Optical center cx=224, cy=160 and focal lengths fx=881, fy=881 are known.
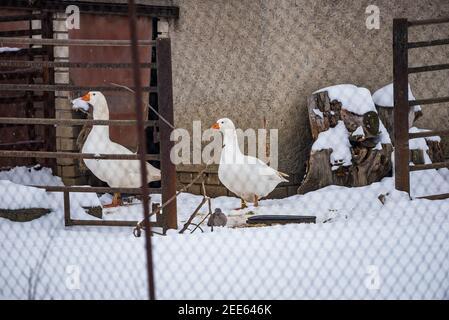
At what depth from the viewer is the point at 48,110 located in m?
9.94

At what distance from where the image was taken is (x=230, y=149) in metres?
8.66

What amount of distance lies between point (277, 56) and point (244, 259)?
169 inches

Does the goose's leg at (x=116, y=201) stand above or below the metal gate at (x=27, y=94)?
below

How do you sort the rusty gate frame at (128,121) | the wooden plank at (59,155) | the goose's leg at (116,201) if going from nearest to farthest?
the rusty gate frame at (128,121) < the wooden plank at (59,155) < the goose's leg at (116,201)

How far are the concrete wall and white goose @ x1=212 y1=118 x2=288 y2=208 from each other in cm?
116

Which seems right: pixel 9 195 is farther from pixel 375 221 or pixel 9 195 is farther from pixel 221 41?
pixel 221 41

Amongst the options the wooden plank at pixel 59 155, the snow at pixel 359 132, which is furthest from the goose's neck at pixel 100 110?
the snow at pixel 359 132

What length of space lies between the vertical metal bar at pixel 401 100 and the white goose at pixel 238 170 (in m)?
1.50

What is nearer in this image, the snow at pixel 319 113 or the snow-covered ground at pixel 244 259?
the snow-covered ground at pixel 244 259

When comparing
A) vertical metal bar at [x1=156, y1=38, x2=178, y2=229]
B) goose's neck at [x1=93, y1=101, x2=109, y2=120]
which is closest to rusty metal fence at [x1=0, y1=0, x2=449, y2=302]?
vertical metal bar at [x1=156, y1=38, x2=178, y2=229]

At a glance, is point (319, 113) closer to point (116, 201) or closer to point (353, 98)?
point (353, 98)

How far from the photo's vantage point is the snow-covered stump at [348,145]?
941 cm

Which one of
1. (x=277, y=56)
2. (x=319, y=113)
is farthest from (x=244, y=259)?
(x=277, y=56)

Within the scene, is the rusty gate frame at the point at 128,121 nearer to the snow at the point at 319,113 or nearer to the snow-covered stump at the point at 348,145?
the snow-covered stump at the point at 348,145
